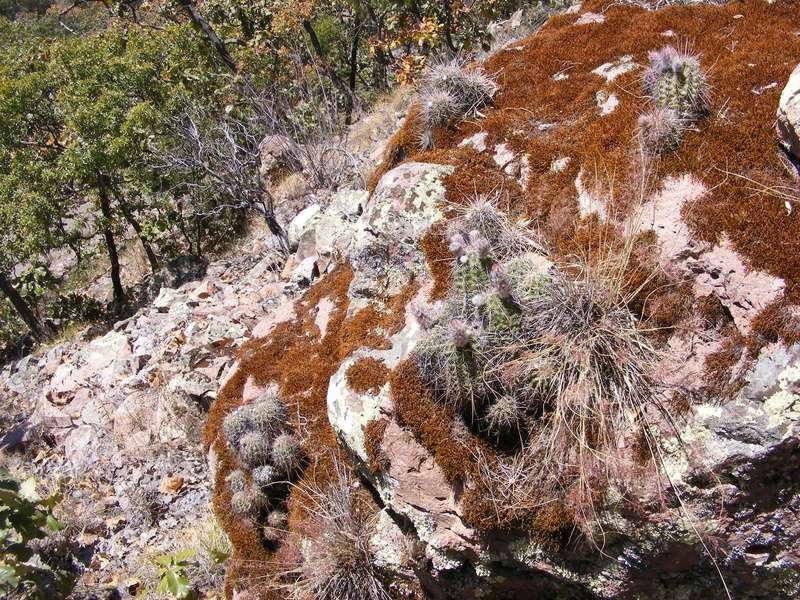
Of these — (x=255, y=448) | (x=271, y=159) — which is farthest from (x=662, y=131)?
(x=271, y=159)

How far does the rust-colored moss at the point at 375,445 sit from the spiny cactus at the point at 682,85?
2.45m

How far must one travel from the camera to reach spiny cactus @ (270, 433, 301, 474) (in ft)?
13.9

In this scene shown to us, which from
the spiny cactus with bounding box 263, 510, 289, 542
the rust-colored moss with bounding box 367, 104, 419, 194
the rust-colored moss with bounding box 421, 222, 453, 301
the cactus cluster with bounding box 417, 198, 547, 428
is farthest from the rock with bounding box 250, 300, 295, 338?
the cactus cluster with bounding box 417, 198, 547, 428

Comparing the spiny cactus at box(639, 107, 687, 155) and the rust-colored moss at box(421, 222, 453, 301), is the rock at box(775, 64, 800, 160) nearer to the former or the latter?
the spiny cactus at box(639, 107, 687, 155)

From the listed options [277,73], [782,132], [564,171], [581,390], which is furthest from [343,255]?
[277,73]

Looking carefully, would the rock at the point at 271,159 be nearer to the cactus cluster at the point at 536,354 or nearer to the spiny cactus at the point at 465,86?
the spiny cactus at the point at 465,86

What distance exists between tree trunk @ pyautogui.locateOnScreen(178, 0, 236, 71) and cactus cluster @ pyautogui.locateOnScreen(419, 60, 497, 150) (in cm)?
980

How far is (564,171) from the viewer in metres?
4.00

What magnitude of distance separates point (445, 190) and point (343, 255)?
156 cm

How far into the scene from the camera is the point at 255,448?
430 cm

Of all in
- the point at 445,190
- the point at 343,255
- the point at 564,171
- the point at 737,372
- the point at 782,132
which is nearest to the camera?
the point at 737,372

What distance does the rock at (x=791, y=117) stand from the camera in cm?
300

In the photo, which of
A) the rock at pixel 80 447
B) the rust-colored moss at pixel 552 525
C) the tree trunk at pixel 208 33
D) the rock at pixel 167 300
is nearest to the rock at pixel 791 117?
the rust-colored moss at pixel 552 525

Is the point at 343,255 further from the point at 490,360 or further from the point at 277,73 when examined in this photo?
the point at 277,73
